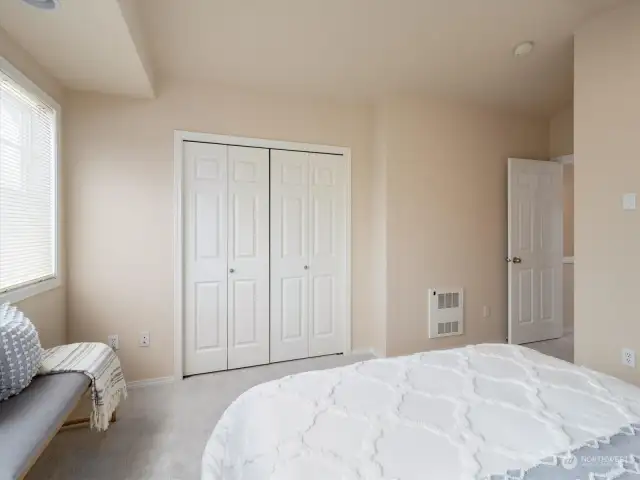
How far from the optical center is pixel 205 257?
2912 mm

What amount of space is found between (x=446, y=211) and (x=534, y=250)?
1.16 meters

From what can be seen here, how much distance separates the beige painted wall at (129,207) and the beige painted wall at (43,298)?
10 cm

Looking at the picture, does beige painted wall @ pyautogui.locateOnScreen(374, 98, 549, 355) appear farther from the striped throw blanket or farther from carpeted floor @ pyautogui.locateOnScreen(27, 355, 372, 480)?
the striped throw blanket

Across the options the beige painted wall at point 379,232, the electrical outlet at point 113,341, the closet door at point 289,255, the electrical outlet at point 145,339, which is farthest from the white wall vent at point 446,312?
the electrical outlet at point 113,341

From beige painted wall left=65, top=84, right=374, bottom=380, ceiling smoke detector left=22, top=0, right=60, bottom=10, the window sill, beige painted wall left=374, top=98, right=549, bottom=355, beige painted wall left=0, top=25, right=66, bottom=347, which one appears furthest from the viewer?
beige painted wall left=374, top=98, right=549, bottom=355

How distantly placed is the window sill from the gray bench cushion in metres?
0.51

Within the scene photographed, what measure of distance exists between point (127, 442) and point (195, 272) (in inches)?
50.7

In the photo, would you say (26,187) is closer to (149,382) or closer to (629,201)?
(149,382)

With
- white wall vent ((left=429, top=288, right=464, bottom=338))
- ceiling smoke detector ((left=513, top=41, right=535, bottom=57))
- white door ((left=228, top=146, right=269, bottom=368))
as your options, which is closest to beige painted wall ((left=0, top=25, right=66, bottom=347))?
white door ((left=228, top=146, right=269, bottom=368))

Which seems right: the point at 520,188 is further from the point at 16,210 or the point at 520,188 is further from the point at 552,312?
the point at 16,210

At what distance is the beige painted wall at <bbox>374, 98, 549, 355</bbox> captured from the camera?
324 centimetres

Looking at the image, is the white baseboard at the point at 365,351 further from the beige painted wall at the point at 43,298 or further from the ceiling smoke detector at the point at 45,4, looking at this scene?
the ceiling smoke detector at the point at 45,4

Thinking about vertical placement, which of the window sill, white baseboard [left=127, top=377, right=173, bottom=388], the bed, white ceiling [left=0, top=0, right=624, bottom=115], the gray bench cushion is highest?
white ceiling [left=0, top=0, right=624, bottom=115]

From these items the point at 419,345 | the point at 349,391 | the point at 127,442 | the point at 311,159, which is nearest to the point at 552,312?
the point at 419,345
